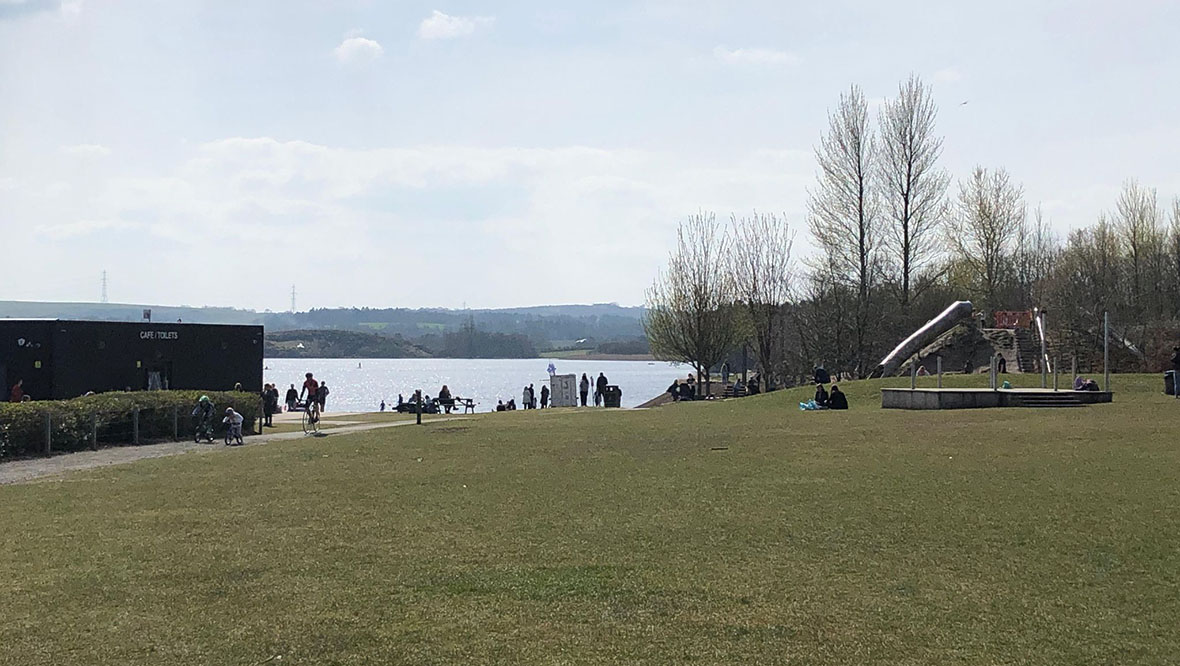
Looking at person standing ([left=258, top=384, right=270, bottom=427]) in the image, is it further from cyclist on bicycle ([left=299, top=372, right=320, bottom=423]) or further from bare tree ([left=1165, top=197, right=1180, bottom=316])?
bare tree ([left=1165, top=197, right=1180, bottom=316])

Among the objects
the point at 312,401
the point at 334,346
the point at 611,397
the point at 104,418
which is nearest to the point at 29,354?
the point at 312,401

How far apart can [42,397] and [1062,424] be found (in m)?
27.7

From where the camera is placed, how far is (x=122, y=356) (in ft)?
114

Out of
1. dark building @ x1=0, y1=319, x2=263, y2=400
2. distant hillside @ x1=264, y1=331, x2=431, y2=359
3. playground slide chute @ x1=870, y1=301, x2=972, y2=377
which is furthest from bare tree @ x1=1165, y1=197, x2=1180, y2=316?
distant hillside @ x1=264, y1=331, x2=431, y2=359

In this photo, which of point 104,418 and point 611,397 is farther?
point 611,397

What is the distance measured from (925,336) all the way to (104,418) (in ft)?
119

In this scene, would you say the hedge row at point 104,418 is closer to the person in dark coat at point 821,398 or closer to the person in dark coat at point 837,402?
the person in dark coat at point 821,398

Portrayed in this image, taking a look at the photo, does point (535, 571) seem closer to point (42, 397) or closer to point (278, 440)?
point (278, 440)

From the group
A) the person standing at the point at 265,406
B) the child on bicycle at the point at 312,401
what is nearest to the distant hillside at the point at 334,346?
the person standing at the point at 265,406

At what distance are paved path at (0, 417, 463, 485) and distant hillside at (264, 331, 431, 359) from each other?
13594 cm

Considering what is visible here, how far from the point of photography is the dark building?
32656 mm

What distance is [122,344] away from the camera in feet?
114

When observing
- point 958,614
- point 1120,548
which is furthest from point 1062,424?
point 958,614

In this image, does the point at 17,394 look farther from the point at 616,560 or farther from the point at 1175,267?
the point at 1175,267
